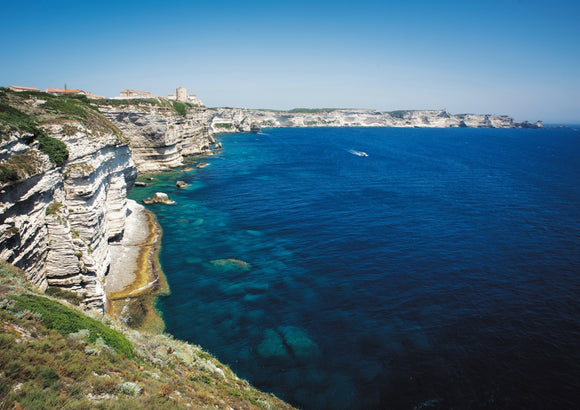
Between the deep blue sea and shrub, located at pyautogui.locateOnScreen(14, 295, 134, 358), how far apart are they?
9.86 meters

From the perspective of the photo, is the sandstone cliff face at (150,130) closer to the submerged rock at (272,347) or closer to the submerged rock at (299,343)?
the submerged rock at (272,347)

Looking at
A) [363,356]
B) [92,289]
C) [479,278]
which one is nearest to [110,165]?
[92,289]

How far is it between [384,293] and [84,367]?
25.2m

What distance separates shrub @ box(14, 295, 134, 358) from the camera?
42.1ft

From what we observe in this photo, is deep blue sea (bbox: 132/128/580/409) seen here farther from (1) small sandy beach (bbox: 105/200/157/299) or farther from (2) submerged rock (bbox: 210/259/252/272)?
(1) small sandy beach (bbox: 105/200/157/299)

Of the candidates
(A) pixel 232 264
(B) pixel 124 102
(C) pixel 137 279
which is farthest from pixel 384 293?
(B) pixel 124 102

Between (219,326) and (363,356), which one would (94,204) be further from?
(363,356)

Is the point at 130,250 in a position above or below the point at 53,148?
below

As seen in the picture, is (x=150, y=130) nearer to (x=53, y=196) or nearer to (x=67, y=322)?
(x=53, y=196)

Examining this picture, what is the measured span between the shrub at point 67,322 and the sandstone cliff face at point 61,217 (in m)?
6.19

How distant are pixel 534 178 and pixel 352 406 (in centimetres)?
8154

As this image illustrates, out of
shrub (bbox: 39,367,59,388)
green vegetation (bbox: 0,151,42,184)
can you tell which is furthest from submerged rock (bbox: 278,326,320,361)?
green vegetation (bbox: 0,151,42,184)

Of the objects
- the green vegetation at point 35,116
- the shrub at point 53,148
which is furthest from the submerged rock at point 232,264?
the green vegetation at point 35,116

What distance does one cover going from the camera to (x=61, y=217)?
23.0 metres
